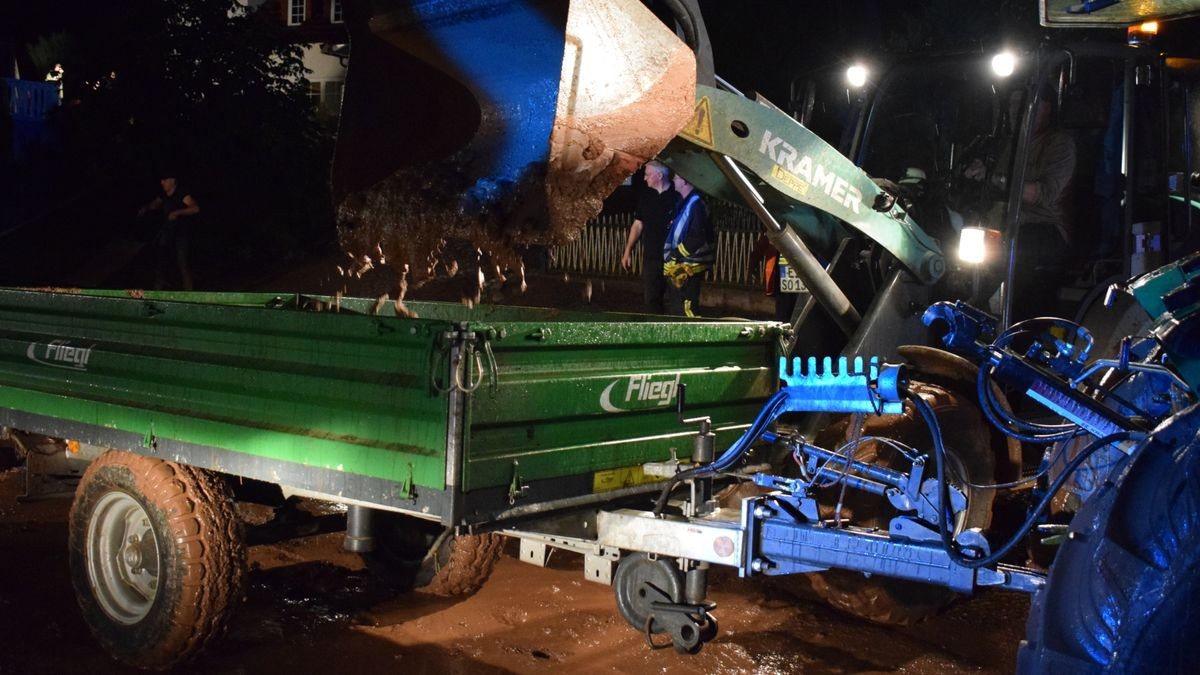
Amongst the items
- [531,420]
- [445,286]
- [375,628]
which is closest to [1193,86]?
[531,420]

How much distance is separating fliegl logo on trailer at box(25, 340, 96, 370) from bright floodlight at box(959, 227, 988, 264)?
438 cm

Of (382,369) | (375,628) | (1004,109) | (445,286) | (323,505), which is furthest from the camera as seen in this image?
(445,286)

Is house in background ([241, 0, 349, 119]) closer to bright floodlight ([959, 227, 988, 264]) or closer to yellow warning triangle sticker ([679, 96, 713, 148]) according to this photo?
bright floodlight ([959, 227, 988, 264])

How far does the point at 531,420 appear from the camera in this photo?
167 inches

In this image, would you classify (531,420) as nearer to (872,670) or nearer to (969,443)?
(872,670)

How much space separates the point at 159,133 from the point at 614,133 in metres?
17.9

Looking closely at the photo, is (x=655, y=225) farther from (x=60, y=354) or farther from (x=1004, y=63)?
(x=60, y=354)

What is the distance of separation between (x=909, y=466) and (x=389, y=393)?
2768mm

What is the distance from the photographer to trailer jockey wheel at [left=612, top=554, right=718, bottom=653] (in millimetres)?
4270

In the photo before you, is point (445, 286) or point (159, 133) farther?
point (159, 133)

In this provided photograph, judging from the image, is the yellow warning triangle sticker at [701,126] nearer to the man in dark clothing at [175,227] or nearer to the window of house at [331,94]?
the man in dark clothing at [175,227]

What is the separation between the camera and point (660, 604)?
4328 millimetres

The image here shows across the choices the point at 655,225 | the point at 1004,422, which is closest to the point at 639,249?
the point at 655,225

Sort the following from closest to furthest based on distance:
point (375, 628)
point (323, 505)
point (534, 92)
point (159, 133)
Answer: point (534, 92)
point (375, 628)
point (323, 505)
point (159, 133)
